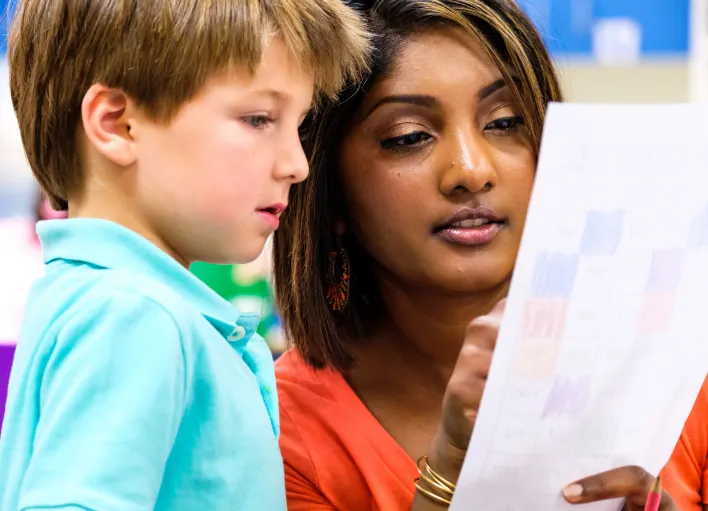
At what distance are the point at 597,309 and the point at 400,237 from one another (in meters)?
0.40

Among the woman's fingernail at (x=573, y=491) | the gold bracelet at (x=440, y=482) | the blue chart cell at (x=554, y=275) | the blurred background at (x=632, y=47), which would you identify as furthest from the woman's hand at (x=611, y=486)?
the blurred background at (x=632, y=47)

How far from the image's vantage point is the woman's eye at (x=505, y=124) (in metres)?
1.18

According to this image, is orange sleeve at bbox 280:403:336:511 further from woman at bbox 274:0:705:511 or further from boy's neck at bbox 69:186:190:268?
boy's neck at bbox 69:186:190:268

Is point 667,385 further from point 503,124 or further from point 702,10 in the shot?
point 702,10

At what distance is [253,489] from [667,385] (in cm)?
39

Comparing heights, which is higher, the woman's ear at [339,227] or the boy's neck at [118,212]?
the woman's ear at [339,227]

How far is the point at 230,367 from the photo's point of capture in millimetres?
873

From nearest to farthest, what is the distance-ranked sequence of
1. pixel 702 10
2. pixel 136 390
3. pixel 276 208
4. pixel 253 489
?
pixel 136 390
pixel 253 489
pixel 276 208
pixel 702 10

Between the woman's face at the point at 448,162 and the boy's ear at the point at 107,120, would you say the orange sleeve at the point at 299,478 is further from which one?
the boy's ear at the point at 107,120

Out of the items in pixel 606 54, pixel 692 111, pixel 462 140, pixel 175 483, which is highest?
pixel 606 54

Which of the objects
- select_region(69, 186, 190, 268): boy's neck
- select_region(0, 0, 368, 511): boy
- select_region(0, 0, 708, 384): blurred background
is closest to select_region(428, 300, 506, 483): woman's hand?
select_region(0, 0, 368, 511): boy

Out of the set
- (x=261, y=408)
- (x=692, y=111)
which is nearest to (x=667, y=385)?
(x=692, y=111)

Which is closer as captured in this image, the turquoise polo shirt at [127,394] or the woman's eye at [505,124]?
the turquoise polo shirt at [127,394]

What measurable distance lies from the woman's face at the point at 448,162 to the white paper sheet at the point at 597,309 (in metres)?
0.29
